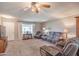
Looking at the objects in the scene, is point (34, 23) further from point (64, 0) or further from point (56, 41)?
point (64, 0)

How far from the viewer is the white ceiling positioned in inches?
94.2

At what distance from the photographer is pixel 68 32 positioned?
2.44 metres

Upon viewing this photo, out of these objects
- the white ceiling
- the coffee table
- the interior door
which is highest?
the white ceiling

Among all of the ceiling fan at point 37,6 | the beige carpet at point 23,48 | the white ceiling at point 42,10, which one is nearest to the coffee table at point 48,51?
the beige carpet at point 23,48

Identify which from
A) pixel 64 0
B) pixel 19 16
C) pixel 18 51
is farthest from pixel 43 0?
pixel 18 51

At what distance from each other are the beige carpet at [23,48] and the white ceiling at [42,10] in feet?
1.69

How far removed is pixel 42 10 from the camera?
2.43 m

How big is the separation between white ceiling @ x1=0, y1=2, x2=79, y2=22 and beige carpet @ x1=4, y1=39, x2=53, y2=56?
1.69 ft

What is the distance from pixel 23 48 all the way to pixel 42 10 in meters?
0.86

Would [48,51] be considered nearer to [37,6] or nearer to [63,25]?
[63,25]

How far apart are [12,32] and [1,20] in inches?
→ 12.8

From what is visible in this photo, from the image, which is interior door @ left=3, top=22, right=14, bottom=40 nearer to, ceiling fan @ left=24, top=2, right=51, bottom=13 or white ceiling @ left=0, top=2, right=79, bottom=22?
white ceiling @ left=0, top=2, right=79, bottom=22

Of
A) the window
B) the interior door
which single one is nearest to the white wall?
the window

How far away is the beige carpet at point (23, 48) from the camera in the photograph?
2.46 metres
